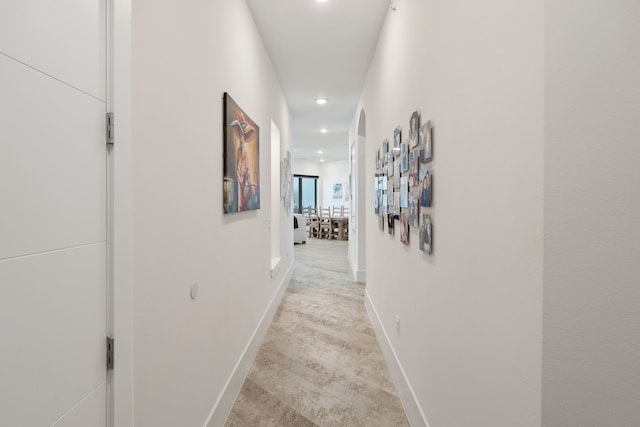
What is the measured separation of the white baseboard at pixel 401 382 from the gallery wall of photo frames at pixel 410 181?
87cm

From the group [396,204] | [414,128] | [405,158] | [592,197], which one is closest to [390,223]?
[396,204]

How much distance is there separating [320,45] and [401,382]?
3.05 m

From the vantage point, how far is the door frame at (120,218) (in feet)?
2.90

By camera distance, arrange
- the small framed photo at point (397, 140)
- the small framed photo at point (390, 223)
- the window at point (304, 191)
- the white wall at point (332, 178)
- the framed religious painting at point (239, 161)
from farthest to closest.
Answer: the window at point (304, 191) → the white wall at point (332, 178) → the small framed photo at point (390, 223) → the small framed photo at point (397, 140) → the framed religious painting at point (239, 161)

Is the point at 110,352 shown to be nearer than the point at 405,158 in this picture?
Yes

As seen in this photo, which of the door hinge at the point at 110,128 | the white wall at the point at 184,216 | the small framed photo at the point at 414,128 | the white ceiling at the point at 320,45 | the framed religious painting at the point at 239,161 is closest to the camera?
the door hinge at the point at 110,128

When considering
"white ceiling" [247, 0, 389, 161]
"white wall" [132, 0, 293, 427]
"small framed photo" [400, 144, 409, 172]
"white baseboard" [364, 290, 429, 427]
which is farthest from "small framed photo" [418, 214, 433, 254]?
"white ceiling" [247, 0, 389, 161]

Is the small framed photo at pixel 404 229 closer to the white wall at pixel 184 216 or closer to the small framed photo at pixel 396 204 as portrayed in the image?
the small framed photo at pixel 396 204

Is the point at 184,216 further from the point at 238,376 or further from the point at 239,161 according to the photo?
the point at 238,376

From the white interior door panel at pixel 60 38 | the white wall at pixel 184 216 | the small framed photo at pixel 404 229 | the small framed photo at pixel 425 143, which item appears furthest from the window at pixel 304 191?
the white interior door panel at pixel 60 38

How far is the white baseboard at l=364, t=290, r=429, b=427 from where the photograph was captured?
5.97 feet

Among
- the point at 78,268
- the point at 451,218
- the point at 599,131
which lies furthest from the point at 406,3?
the point at 78,268

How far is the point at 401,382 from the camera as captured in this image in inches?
86.3

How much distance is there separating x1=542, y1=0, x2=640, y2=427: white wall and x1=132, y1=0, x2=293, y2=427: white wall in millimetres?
1161
